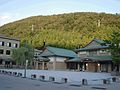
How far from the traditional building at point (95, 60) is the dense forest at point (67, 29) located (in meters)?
19.2

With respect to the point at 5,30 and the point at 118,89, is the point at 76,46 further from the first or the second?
the point at 118,89

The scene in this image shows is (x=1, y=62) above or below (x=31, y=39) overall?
below

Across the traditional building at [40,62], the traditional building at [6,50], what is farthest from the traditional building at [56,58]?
the traditional building at [6,50]

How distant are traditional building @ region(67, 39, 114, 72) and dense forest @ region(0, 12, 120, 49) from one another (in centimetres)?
1925

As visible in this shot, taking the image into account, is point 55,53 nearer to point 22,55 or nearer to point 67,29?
point 22,55

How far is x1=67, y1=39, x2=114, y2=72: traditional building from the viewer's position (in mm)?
51156

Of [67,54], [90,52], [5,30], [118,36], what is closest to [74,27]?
[5,30]

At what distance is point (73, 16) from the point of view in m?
126

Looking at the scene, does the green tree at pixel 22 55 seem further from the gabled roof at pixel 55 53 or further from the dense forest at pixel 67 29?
the dense forest at pixel 67 29

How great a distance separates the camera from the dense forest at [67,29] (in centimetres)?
9181

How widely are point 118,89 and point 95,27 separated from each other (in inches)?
3137

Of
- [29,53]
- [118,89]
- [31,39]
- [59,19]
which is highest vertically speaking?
[59,19]

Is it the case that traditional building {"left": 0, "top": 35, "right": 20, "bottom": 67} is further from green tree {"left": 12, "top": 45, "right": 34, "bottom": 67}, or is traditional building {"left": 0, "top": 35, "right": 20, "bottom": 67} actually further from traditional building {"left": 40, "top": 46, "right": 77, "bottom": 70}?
traditional building {"left": 40, "top": 46, "right": 77, "bottom": 70}

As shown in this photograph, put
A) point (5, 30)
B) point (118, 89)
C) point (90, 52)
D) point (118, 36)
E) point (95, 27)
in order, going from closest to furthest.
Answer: point (118, 89), point (118, 36), point (90, 52), point (95, 27), point (5, 30)
